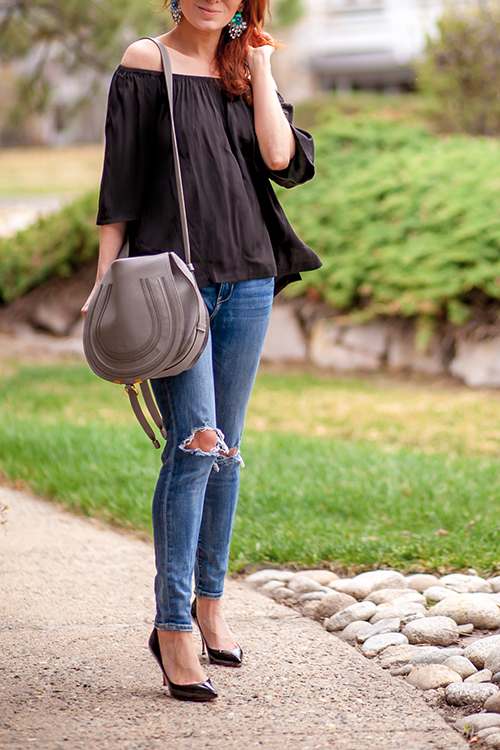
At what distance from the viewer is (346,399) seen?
710cm

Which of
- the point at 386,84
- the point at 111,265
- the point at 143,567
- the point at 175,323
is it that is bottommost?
the point at 143,567

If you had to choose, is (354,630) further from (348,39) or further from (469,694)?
(348,39)

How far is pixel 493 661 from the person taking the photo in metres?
2.46

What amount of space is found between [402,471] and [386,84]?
36076 millimetres

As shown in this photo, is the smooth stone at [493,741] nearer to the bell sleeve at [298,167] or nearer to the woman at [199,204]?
the woman at [199,204]

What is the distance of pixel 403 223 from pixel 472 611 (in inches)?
234

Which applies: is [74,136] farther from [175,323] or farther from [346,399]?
[175,323]

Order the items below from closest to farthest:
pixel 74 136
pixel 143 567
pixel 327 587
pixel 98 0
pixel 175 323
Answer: pixel 175 323
pixel 327 587
pixel 143 567
pixel 98 0
pixel 74 136

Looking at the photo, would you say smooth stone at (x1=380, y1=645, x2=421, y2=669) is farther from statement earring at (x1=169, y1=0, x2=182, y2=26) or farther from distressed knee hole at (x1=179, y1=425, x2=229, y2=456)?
statement earring at (x1=169, y1=0, x2=182, y2=26)

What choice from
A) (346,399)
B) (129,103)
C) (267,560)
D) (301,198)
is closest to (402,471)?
(267,560)

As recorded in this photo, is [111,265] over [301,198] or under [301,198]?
under

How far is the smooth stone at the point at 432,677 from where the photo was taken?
2.39 meters

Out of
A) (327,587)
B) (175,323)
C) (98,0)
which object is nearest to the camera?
(175,323)

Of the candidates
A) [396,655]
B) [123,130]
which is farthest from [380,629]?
[123,130]
